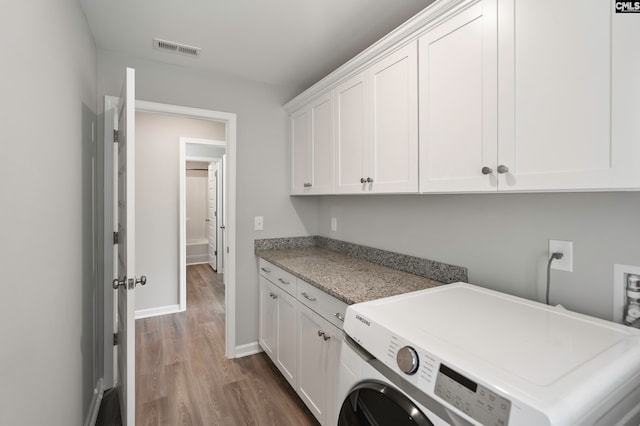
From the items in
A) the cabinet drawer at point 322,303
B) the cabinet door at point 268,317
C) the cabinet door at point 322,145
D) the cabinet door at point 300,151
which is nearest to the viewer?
the cabinet drawer at point 322,303

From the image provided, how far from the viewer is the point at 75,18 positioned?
1530 millimetres

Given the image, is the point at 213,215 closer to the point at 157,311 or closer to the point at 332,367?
the point at 157,311

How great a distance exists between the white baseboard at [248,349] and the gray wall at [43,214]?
3.47ft

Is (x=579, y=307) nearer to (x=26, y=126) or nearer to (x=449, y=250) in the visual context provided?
(x=449, y=250)

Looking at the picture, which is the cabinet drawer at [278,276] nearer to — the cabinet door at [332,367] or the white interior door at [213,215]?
the cabinet door at [332,367]

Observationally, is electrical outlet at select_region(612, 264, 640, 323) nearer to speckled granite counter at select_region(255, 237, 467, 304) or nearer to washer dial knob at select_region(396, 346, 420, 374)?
speckled granite counter at select_region(255, 237, 467, 304)

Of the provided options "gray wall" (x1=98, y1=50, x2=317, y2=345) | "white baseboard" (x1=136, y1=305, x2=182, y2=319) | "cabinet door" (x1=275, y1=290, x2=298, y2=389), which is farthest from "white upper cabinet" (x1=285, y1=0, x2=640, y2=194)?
"white baseboard" (x1=136, y1=305, x2=182, y2=319)

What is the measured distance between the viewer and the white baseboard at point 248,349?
8.51 ft

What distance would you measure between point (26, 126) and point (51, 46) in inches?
17.3

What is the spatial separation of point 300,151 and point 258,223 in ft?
2.34

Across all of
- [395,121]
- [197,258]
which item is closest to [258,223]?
[395,121]

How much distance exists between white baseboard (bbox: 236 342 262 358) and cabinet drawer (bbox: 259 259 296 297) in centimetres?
65

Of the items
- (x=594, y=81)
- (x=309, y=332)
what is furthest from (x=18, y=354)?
(x=594, y=81)

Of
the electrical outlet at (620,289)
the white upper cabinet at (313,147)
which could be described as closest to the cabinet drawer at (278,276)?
the white upper cabinet at (313,147)
